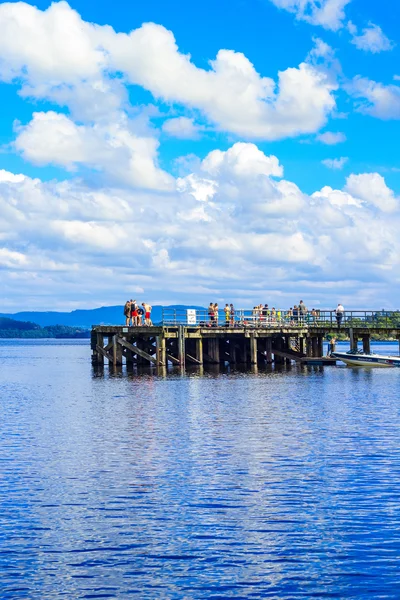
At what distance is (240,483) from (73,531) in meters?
5.71

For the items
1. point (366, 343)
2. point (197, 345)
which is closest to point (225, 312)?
point (197, 345)

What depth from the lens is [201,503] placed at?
19.6 m

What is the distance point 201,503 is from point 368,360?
53052mm

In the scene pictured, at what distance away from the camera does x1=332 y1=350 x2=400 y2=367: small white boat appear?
228ft

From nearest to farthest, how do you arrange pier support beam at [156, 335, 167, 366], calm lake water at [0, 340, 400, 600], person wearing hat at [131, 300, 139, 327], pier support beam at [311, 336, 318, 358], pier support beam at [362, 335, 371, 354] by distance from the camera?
1. calm lake water at [0, 340, 400, 600]
2. pier support beam at [156, 335, 167, 366]
3. person wearing hat at [131, 300, 139, 327]
4. pier support beam at [362, 335, 371, 354]
5. pier support beam at [311, 336, 318, 358]

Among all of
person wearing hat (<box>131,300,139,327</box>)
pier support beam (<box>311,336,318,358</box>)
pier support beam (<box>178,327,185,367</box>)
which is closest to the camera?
person wearing hat (<box>131,300,139,327</box>)

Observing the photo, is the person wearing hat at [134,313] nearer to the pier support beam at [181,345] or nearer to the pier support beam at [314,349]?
the pier support beam at [181,345]

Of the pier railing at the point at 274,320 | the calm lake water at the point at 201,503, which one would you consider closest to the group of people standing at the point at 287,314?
the pier railing at the point at 274,320

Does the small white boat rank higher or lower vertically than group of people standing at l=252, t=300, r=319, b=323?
lower

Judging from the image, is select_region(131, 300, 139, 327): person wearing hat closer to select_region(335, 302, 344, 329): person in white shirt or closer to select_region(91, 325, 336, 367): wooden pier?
select_region(91, 325, 336, 367): wooden pier

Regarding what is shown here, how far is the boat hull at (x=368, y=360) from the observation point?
2729 inches

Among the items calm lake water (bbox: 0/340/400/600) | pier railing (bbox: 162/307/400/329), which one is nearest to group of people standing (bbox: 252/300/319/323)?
pier railing (bbox: 162/307/400/329)

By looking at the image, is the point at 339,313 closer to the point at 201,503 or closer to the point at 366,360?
the point at 366,360

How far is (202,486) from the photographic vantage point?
21.4 metres
